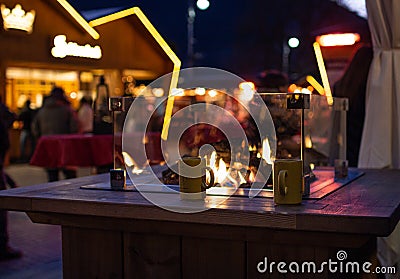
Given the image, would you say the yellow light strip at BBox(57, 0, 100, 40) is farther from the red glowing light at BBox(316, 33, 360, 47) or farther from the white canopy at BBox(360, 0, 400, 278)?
the white canopy at BBox(360, 0, 400, 278)

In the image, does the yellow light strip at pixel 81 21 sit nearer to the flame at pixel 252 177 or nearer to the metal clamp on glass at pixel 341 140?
the metal clamp on glass at pixel 341 140

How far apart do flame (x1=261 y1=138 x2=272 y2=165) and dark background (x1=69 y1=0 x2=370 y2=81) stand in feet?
6.69

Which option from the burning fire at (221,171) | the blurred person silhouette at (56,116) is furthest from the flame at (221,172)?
the blurred person silhouette at (56,116)

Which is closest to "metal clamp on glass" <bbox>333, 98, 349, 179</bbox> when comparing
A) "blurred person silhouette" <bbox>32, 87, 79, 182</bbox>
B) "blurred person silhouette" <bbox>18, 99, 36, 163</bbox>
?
"blurred person silhouette" <bbox>32, 87, 79, 182</bbox>

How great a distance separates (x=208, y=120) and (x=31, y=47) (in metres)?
9.36

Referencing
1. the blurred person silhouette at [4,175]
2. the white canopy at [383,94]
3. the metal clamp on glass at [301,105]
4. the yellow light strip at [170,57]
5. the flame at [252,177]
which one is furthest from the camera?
the blurred person silhouette at [4,175]

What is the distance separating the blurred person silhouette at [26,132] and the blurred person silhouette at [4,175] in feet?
24.8

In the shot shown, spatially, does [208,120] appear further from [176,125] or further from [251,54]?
[251,54]

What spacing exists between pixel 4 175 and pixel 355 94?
2.71 meters

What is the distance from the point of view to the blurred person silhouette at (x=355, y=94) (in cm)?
443

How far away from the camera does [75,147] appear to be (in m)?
6.13

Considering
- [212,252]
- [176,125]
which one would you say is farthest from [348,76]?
[212,252]

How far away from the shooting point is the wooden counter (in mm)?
1885

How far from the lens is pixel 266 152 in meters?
2.47
